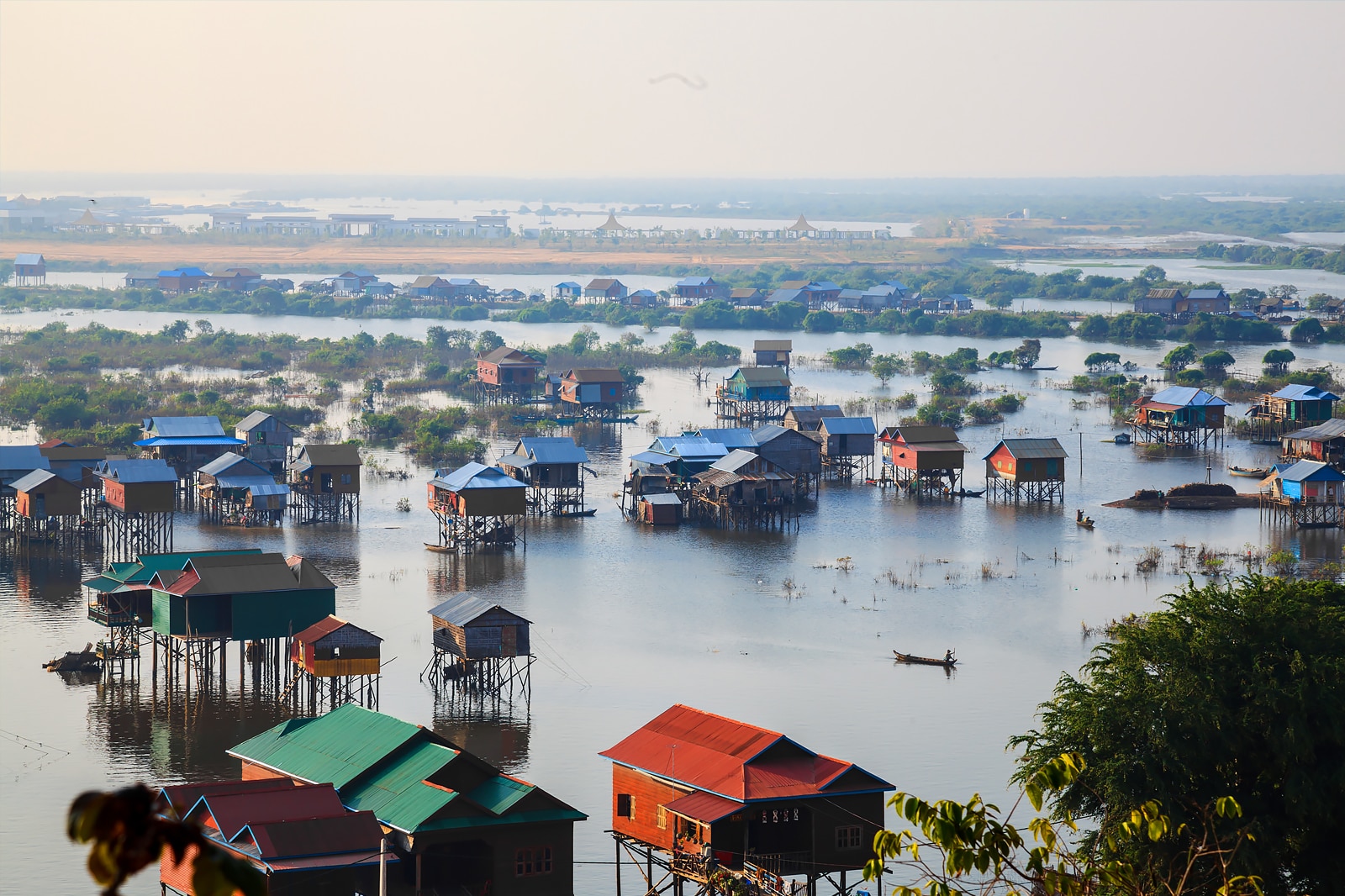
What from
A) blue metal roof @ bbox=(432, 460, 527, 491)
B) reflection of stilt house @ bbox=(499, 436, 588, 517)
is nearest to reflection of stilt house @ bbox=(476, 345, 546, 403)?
reflection of stilt house @ bbox=(499, 436, 588, 517)

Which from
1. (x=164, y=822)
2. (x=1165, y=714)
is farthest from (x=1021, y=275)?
(x=164, y=822)

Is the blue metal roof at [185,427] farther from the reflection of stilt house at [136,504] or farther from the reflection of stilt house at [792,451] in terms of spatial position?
the reflection of stilt house at [792,451]

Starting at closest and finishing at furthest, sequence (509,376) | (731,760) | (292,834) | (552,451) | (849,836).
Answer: (292,834)
(849,836)
(731,760)
(552,451)
(509,376)

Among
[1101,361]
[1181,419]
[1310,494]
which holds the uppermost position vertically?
[1101,361]

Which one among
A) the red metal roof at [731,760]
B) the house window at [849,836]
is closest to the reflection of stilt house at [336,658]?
the red metal roof at [731,760]

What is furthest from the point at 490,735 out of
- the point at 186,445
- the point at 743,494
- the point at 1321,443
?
the point at 1321,443

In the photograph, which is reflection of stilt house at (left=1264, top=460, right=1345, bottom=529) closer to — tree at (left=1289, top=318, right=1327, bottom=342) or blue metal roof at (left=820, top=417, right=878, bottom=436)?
blue metal roof at (left=820, top=417, right=878, bottom=436)

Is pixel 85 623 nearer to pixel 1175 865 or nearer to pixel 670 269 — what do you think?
pixel 1175 865

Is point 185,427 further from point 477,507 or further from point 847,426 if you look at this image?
point 847,426
